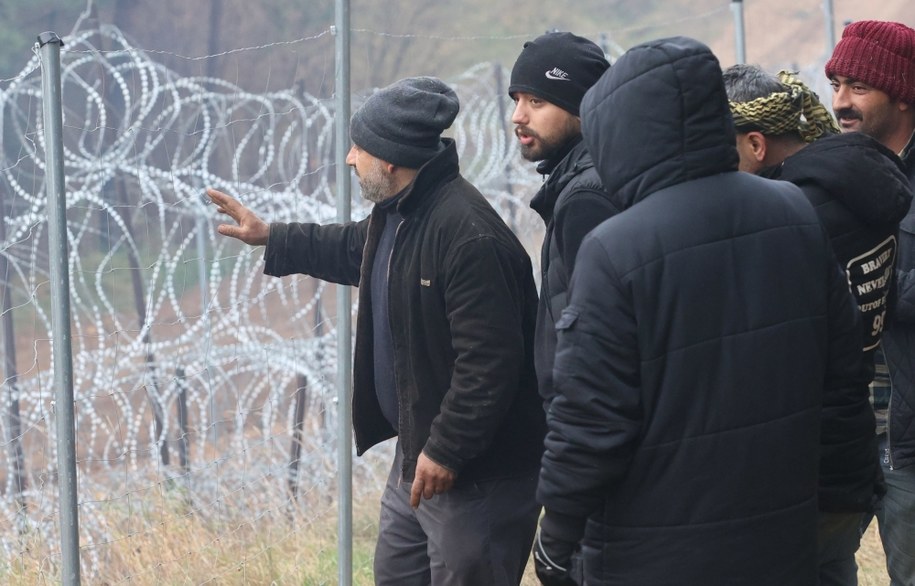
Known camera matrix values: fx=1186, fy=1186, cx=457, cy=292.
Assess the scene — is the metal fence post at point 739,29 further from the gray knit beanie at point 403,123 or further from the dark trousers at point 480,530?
the dark trousers at point 480,530

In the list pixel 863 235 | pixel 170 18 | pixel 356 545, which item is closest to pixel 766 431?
pixel 863 235

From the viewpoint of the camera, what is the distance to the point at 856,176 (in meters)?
2.60

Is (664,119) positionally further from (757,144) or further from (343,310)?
(343,310)

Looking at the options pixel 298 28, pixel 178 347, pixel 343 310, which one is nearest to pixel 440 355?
Answer: pixel 343 310

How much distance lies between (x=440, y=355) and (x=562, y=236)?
A: 66 centimetres

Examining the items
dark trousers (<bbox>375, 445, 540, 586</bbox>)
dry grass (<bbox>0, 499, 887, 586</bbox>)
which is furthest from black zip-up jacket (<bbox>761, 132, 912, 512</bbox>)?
dry grass (<bbox>0, 499, 887, 586</bbox>)

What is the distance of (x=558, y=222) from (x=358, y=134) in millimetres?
843

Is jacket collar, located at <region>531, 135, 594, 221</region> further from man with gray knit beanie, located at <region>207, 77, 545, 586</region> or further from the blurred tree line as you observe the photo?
the blurred tree line

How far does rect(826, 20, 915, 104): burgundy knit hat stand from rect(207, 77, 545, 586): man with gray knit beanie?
0.99 metres

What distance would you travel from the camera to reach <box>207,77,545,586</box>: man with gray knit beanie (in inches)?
122

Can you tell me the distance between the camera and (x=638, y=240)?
85.0 inches

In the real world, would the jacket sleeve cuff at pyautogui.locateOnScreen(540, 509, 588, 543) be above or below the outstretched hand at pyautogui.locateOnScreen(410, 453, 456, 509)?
above

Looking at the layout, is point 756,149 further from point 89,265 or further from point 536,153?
point 89,265

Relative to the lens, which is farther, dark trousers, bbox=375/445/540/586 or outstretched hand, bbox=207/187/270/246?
outstretched hand, bbox=207/187/270/246
